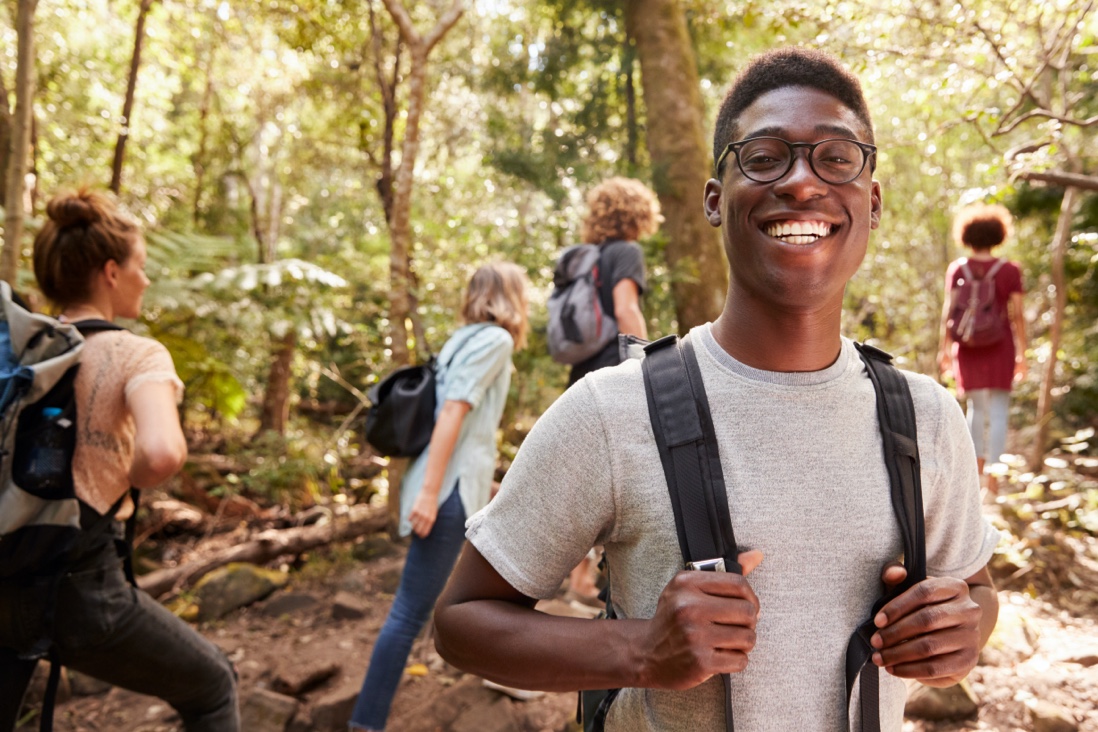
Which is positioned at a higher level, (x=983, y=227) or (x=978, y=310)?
(x=983, y=227)

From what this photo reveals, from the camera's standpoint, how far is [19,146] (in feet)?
11.9

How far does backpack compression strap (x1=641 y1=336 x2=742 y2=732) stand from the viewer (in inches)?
48.1

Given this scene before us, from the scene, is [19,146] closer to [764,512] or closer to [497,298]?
[497,298]

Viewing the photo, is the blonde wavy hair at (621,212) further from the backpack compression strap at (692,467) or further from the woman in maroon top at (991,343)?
the backpack compression strap at (692,467)

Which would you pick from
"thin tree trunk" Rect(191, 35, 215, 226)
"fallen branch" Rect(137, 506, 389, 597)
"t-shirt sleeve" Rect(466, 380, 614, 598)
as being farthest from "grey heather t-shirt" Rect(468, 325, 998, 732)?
"thin tree trunk" Rect(191, 35, 215, 226)

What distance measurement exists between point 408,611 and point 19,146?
3.01 m

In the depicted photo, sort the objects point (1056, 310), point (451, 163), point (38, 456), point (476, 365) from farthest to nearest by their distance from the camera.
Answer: point (451, 163)
point (1056, 310)
point (476, 365)
point (38, 456)

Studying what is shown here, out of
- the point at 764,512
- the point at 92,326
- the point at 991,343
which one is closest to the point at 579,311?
the point at 92,326

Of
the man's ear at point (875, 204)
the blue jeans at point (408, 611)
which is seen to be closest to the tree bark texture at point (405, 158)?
the blue jeans at point (408, 611)

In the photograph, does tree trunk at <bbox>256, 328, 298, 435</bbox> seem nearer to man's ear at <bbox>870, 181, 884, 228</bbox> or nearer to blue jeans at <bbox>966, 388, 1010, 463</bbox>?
blue jeans at <bbox>966, 388, 1010, 463</bbox>

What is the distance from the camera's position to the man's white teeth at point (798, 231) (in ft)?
4.54

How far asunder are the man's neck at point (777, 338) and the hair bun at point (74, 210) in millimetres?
2452

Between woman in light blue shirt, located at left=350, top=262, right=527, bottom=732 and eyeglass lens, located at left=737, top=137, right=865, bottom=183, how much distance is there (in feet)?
7.43

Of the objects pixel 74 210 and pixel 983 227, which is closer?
pixel 74 210
